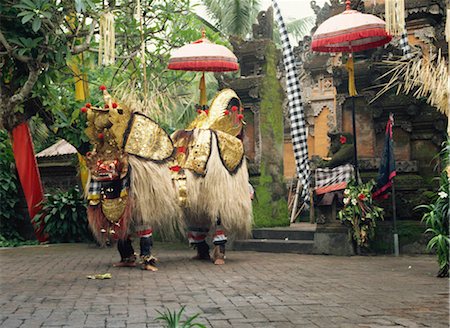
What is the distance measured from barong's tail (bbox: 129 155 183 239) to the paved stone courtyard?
683 millimetres

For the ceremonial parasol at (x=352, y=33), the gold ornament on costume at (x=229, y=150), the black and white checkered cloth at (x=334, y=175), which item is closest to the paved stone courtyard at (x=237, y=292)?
the black and white checkered cloth at (x=334, y=175)

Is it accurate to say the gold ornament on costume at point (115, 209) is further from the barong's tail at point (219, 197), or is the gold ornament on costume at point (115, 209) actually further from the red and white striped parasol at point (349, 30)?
the red and white striped parasol at point (349, 30)

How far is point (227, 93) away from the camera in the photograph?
993cm

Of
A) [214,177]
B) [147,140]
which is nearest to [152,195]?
[147,140]

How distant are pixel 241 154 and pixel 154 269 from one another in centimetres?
211

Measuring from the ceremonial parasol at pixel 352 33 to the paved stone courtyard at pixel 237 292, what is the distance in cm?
259

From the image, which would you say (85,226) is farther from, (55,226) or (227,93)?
(227,93)

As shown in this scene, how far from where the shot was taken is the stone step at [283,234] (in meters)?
11.5

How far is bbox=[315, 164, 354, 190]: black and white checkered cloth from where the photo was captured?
1062 centimetres

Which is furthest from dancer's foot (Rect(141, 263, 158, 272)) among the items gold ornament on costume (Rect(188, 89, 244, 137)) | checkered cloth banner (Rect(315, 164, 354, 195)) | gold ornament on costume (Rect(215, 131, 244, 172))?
checkered cloth banner (Rect(315, 164, 354, 195))

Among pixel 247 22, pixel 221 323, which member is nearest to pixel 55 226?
pixel 221 323

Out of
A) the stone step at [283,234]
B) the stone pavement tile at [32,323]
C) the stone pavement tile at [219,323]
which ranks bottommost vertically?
the stone pavement tile at [219,323]

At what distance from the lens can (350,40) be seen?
32.7ft

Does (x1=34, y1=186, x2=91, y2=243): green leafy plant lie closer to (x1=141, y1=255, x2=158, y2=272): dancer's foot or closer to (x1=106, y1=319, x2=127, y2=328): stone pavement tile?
(x1=141, y1=255, x2=158, y2=272): dancer's foot
